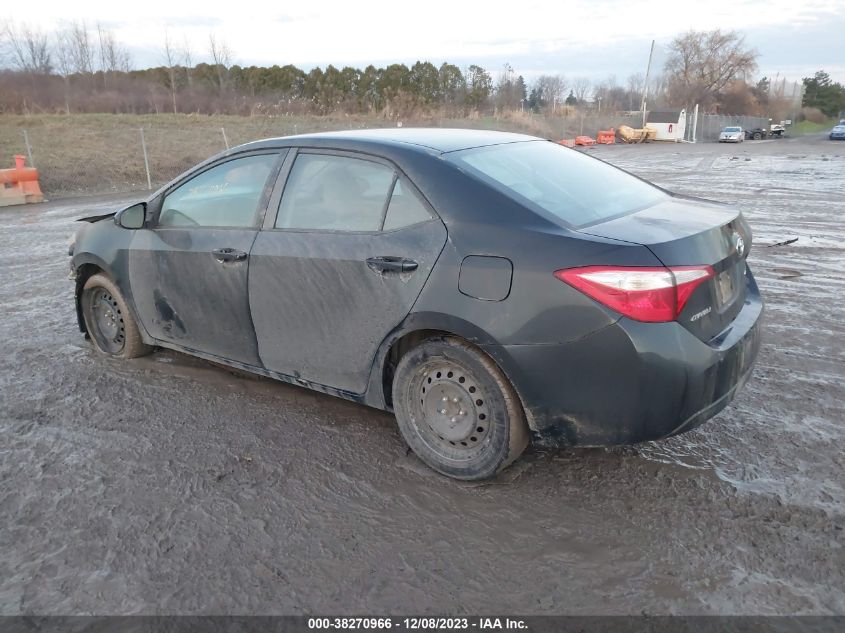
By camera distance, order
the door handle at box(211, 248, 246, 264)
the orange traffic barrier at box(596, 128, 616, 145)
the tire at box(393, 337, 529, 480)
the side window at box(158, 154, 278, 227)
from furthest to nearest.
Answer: the orange traffic barrier at box(596, 128, 616, 145), the side window at box(158, 154, 278, 227), the door handle at box(211, 248, 246, 264), the tire at box(393, 337, 529, 480)

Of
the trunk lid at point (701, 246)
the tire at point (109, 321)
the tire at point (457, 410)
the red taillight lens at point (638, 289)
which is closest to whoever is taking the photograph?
the red taillight lens at point (638, 289)

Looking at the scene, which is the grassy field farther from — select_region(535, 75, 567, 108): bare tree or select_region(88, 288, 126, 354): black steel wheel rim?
select_region(535, 75, 567, 108): bare tree

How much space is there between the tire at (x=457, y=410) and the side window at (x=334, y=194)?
77 cm

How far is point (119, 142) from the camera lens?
24.8 m

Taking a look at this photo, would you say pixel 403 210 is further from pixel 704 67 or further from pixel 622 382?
pixel 704 67

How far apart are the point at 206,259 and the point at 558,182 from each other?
2139mm

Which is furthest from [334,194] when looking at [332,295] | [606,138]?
[606,138]

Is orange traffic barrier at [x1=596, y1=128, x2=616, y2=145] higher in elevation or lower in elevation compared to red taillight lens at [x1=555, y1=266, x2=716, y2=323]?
lower

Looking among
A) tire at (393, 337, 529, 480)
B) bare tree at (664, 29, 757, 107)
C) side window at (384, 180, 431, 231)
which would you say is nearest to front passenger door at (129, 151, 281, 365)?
side window at (384, 180, 431, 231)

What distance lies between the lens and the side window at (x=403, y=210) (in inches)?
130

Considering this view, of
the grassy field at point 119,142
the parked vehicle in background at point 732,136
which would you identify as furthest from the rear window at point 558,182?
the parked vehicle in background at point 732,136

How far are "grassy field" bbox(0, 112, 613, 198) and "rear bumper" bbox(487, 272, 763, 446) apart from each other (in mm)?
18132

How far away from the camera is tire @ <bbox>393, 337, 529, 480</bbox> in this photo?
310 cm

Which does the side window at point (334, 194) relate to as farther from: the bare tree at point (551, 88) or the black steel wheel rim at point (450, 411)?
the bare tree at point (551, 88)
